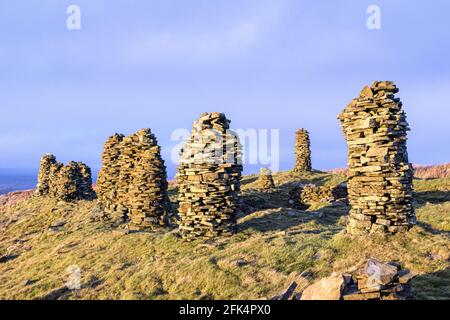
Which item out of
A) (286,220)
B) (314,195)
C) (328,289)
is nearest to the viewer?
(328,289)

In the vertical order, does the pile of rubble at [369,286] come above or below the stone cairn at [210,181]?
below

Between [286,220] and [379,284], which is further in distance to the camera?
[286,220]

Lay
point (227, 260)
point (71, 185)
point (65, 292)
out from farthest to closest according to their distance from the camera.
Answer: point (71, 185) → point (65, 292) → point (227, 260)

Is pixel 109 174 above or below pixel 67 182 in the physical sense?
above

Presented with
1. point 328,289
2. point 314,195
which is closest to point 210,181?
→ point 328,289

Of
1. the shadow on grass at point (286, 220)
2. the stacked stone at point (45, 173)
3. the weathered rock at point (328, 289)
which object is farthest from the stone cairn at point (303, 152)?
the weathered rock at point (328, 289)

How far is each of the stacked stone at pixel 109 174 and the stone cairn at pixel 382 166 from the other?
2130cm

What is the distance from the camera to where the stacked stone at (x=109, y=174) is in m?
31.8

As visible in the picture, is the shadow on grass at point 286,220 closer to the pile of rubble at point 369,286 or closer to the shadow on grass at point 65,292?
the shadow on grass at point 65,292

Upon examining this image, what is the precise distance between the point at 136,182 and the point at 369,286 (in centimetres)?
1766

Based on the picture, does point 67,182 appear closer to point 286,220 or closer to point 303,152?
point 286,220

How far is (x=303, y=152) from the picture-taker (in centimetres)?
5353
